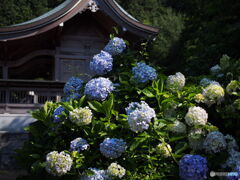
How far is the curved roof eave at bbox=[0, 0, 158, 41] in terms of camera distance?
382 inches

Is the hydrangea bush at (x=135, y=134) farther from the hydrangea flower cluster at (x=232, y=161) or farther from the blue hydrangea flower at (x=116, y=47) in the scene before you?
the blue hydrangea flower at (x=116, y=47)

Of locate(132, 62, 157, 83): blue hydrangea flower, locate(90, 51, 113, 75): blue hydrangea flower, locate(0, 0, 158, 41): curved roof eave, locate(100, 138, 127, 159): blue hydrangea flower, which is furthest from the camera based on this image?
locate(0, 0, 158, 41): curved roof eave

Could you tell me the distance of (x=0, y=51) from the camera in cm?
1063

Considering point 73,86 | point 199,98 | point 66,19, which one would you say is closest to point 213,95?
point 199,98

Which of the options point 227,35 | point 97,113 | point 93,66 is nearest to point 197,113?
point 97,113

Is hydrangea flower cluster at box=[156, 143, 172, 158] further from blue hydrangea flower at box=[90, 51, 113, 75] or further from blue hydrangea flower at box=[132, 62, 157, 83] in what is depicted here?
blue hydrangea flower at box=[90, 51, 113, 75]

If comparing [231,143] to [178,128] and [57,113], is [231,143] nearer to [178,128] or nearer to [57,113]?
[178,128]

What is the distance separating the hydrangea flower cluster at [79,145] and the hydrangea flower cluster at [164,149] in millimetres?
634

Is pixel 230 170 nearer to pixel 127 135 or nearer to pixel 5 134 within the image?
pixel 127 135

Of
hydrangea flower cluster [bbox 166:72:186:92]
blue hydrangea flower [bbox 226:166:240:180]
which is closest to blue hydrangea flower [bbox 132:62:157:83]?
hydrangea flower cluster [bbox 166:72:186:92]

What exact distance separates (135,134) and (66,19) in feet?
24.8

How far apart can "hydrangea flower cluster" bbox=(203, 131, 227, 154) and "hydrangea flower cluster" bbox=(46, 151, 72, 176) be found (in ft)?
3.90

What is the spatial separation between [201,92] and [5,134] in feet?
21.9

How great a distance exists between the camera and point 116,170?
2805mm
